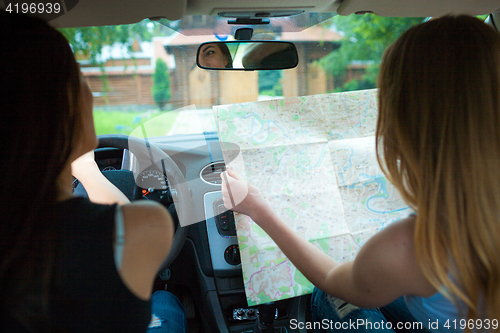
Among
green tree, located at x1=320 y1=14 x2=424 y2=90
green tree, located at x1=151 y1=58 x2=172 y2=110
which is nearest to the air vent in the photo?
green tree, located at x1=151 y1=58 x2=172 y2=110

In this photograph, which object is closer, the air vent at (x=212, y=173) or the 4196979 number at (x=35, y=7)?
the 4196979 number at (x=35, y=7)

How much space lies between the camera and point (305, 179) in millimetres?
1713

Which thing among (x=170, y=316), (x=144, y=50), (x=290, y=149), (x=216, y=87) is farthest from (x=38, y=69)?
(x=144, y=50)

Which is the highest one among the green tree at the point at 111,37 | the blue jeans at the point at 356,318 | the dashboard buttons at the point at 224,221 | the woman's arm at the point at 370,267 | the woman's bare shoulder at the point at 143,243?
the green tree at the point at 111,37

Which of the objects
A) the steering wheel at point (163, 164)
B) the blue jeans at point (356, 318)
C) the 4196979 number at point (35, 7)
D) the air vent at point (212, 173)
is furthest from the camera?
the air vent at point (212, 173)

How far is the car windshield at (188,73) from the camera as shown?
2.55 meters

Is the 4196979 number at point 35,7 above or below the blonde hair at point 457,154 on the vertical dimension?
above

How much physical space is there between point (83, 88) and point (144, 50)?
6374mm

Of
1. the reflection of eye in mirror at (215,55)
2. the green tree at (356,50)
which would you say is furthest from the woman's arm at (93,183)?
the green tree at (356,50)

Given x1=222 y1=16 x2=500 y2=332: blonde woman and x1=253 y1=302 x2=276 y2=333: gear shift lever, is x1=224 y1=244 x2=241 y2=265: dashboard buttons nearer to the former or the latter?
A: x1=253 y1=302 x2=276 y2=333: gear shift lever

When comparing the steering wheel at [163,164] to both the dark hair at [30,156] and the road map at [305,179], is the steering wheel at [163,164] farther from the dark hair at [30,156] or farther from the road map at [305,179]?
the dark hair at [30,156]

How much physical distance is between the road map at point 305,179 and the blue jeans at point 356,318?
0.36ft

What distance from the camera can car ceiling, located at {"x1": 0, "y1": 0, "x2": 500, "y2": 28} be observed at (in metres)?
1.37

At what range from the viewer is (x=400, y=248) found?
100cm
